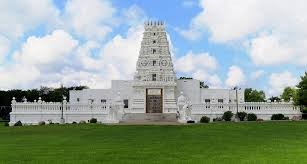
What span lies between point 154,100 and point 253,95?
35.1 m

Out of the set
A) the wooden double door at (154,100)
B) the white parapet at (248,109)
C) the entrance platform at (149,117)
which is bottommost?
the entrance platform at (149,117)

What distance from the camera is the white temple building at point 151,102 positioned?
65688 millimetres

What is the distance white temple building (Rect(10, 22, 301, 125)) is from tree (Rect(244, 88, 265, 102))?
2158 centimetres

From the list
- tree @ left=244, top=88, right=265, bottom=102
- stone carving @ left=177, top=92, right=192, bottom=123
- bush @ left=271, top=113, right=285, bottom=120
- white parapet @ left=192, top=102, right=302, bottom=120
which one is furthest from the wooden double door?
tree @ left=244, top=88, right=265, bottom=102

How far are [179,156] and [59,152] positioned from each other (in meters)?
4.99

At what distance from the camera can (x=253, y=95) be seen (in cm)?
10356

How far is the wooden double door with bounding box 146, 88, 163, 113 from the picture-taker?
243 feet

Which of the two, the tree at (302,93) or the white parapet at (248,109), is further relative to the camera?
the white parapet at (248,109)

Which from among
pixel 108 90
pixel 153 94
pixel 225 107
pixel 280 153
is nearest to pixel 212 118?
pixel 225 107

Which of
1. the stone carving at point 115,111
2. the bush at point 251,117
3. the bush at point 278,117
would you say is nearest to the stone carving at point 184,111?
the bush at point 251,117

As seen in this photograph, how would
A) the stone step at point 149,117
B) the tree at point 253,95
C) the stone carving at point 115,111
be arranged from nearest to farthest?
1. the stone carving at point 115,111
2. the stone step at point 149,117
3. the tree at point 253,95

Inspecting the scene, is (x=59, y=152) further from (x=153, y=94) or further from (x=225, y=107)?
(x=153, y=94)

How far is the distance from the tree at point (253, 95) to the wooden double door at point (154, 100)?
103 ft

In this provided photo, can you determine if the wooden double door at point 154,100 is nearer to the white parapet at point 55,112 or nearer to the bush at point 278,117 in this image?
the white parapet at point 55,112
